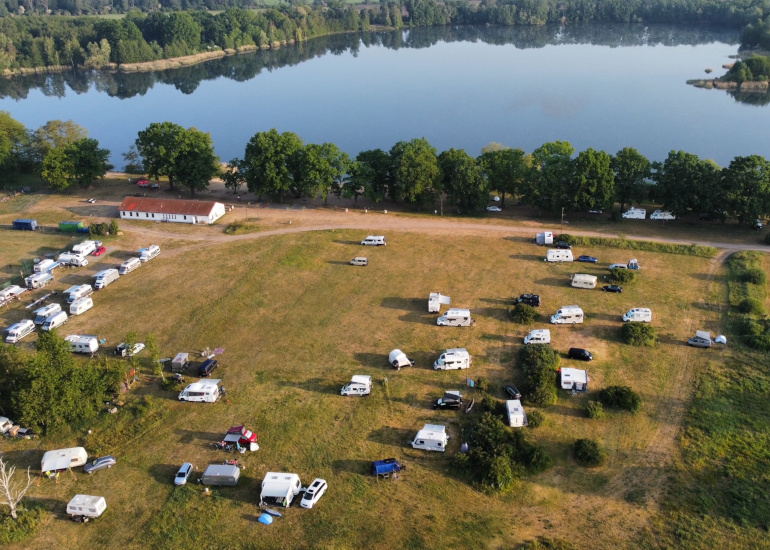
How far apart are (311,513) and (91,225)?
42759 millimetres

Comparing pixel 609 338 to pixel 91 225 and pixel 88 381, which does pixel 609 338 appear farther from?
pixel 91 225

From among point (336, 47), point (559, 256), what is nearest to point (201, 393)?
point (559, 256)

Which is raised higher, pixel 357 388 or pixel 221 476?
pixel 357 388

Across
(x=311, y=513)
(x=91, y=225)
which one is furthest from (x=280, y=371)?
(x=91, y=225)

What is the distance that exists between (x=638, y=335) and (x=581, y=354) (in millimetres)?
4705

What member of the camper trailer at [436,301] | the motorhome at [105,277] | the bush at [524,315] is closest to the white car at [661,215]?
the bush at [524,315]

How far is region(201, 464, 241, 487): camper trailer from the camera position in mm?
30469

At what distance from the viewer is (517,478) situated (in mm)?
30641

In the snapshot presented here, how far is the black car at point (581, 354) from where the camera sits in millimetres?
39125

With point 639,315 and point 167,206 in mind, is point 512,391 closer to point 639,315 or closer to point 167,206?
point 639,315

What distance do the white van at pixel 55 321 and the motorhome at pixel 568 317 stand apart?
36.4m

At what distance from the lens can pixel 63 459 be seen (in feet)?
105

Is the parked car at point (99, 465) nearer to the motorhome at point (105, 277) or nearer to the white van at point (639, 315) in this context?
the motorhome at point (105, 277)

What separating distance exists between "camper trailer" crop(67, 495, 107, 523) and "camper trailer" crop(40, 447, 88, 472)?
297 centimetres
